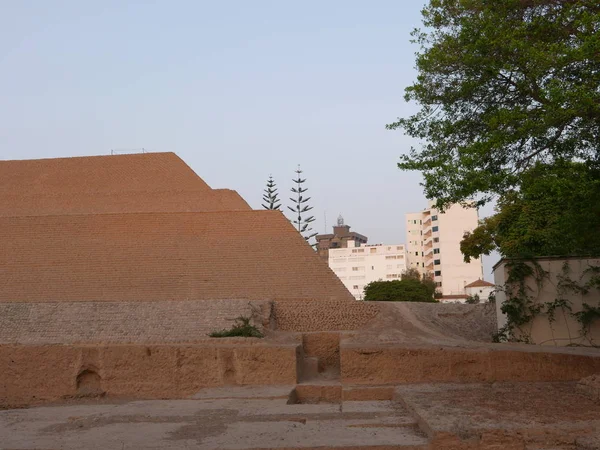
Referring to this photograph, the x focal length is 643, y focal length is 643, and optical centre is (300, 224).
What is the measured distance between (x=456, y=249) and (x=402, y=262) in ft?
30.9

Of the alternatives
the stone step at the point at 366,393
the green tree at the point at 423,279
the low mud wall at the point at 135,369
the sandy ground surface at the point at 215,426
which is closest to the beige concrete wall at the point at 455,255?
the green tree at the point at 423,279

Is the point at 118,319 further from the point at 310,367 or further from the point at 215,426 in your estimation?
the point at 215,426

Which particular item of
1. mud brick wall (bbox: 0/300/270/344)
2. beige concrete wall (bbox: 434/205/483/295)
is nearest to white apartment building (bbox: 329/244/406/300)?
beige concrete wall (bbox: 434/205/483/295)

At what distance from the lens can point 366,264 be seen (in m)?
69.1

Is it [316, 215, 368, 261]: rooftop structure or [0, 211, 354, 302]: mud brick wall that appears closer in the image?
[0, 211, 354, 302]: mud brick wall

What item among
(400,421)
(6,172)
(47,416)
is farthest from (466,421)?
(6,172)

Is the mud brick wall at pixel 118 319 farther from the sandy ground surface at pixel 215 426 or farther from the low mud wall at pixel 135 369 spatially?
the sandy ground surface at pixel 215 426

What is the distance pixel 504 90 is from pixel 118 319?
14301 millimetres

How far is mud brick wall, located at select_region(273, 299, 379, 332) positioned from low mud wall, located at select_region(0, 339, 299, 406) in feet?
28.3

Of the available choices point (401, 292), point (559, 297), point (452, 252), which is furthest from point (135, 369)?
point (452, 252)

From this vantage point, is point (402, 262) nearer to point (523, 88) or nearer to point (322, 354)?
point (322, 354)

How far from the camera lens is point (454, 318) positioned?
22.4 meters

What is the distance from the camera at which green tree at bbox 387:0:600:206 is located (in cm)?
793

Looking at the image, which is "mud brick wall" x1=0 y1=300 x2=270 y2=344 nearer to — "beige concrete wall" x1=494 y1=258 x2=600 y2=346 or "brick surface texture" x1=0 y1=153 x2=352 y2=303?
"brick surface texture" x1=0 y1=153 x2=352 y2=303
